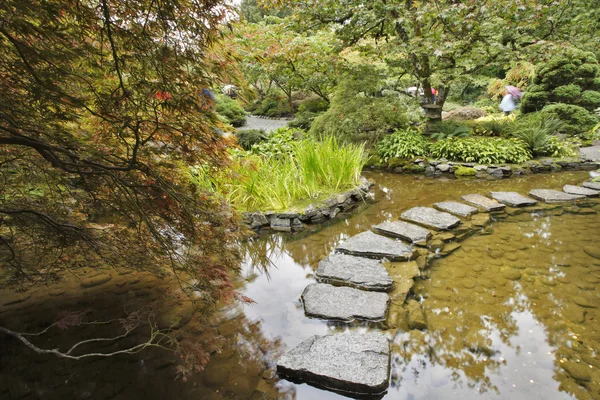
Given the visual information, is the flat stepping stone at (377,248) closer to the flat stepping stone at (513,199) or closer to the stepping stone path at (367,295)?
the stepping stone path at (367,295)

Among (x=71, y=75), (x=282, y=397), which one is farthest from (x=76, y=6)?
(x=282, y=397)

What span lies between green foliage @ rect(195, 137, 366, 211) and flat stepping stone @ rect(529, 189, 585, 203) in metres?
2.41

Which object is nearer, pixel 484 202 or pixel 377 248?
pixel 377 248

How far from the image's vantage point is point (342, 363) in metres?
1.75

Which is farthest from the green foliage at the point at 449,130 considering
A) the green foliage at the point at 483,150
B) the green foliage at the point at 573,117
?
the green foliage at the point at 573,117

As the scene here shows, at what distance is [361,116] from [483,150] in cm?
236

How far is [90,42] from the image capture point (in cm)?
130

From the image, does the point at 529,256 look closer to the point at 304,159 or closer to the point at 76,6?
the point at 304,159

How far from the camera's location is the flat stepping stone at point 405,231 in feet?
10.6

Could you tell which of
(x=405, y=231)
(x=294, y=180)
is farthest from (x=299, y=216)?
(x=405, y=231)

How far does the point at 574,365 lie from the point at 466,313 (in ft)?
1.92

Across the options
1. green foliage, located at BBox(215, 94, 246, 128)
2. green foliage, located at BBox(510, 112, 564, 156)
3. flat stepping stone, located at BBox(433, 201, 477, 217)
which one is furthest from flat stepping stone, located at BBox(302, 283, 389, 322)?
green foliage, located at BBox(215, 94, 246, 128)

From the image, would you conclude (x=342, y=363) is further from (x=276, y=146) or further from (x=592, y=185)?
(x=592, y=185)

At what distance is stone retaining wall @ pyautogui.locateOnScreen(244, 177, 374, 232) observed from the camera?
12.1ft
